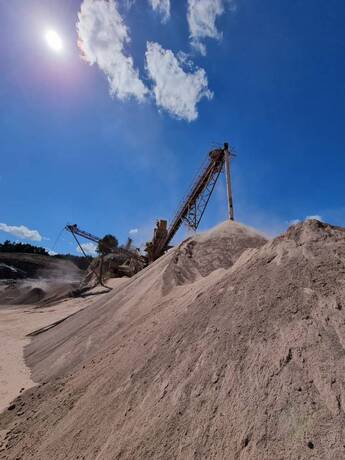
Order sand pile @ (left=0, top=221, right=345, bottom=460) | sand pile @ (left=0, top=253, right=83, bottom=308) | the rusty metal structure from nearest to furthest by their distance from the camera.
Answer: sand pile @ (left=0, top=221, right=345, bottom=460), the rusty metal structure, sand pile @ (left=0, top=253, right=83, bottom=308)

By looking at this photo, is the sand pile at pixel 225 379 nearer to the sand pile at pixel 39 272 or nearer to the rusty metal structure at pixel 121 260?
the rusty metal structure at pixel 121 260

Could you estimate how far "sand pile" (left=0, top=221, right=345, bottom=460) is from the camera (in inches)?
81.6

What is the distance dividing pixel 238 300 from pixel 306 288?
942 mm

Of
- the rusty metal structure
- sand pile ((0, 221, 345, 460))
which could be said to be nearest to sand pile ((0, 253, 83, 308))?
the rusty metal structure

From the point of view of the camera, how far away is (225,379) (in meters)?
2.63

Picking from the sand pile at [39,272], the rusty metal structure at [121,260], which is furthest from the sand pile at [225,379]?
the sand pile at [39,272]

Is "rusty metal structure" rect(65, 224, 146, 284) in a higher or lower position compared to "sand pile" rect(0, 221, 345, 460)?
higher

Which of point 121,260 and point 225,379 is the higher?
point 121,260

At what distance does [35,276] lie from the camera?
132 feet

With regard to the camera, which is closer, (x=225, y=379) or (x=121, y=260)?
(x=225, y=379)

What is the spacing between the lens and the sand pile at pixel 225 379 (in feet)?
6.80

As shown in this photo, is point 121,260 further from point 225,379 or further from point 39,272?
point 225,379

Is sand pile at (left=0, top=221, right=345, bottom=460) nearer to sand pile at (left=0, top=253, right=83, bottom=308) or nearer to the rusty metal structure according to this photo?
the rusty metal structure

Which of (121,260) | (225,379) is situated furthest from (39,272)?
(225,379)
